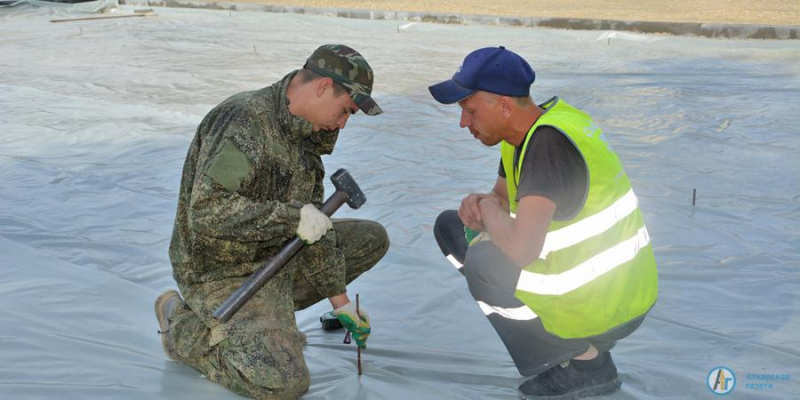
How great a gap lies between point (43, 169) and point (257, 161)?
7.39 ft

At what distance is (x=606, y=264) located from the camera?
6.75 ft

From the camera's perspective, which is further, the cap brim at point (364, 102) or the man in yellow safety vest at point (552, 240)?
the cap brim at point (364, 102)

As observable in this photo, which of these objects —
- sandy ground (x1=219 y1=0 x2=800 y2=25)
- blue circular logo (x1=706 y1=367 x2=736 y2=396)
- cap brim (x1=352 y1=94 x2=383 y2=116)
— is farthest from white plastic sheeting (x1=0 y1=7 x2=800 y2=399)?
sandy ground (x1=219 y1=0 x2=800 y2=25)

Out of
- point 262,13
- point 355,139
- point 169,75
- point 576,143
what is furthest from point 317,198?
point 262,13

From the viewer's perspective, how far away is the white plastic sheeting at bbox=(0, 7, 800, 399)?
7.50ft

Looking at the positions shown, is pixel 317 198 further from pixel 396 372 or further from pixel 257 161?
pixel 396 372

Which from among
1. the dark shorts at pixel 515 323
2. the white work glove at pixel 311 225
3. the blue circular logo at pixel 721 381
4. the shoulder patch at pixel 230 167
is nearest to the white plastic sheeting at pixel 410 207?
the blue circular logo at pixel 721 381

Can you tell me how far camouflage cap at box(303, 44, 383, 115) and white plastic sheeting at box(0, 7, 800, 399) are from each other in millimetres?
726

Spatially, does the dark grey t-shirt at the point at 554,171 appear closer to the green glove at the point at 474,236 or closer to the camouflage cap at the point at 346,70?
the green glove at the point at 474,236

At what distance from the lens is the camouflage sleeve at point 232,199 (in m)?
2.22

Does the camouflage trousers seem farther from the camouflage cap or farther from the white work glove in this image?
the camouflage cap

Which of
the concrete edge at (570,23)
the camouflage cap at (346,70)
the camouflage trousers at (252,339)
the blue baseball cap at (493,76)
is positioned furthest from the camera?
the concrete edge at (570,23)

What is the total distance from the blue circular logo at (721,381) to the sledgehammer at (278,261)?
3.37 feet

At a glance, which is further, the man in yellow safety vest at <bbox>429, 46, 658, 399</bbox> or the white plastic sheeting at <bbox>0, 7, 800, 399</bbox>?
the white plastic sheeting at <bbox>0, 7, 800, 399</bbox>
